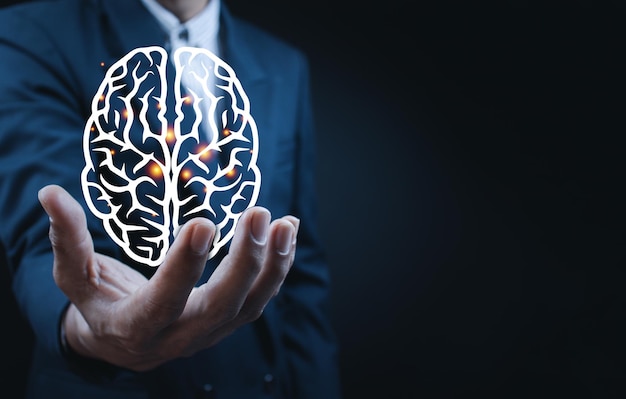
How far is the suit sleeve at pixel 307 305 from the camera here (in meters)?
1.99

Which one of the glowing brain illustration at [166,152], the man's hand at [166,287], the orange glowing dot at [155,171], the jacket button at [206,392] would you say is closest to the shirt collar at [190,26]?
the glowing brain illustration at [166,152]

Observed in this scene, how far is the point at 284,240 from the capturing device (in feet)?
3.75

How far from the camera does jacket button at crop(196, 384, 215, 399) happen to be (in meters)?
1.70

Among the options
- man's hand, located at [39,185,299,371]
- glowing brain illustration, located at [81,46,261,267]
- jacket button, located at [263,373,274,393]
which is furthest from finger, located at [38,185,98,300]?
jacket button, located at [263,373,274,393]

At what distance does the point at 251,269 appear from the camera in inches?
44.3

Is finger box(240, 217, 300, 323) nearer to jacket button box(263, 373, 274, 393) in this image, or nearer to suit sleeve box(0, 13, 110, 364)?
suit sleeve box(0, 13, 110, 364)

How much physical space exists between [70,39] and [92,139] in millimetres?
399

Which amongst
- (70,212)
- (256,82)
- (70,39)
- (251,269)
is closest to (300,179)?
(256,82)

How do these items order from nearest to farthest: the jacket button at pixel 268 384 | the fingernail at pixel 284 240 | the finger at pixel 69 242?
the finger at pixel 69 242 < the fingernail at pixel 284 240 < the jacket button at pixel 268 384

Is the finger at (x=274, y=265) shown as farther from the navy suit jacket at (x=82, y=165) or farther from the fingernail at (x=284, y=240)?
the navy suit jacket at (x=82, y=165)

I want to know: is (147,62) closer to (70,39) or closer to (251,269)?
(70,39)

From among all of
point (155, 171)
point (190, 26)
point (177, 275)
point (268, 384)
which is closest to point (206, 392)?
point (268, 384)

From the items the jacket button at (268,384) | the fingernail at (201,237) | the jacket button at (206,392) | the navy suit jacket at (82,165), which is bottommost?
the jacket button at (268,384)

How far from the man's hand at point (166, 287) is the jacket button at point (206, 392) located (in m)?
0.37
